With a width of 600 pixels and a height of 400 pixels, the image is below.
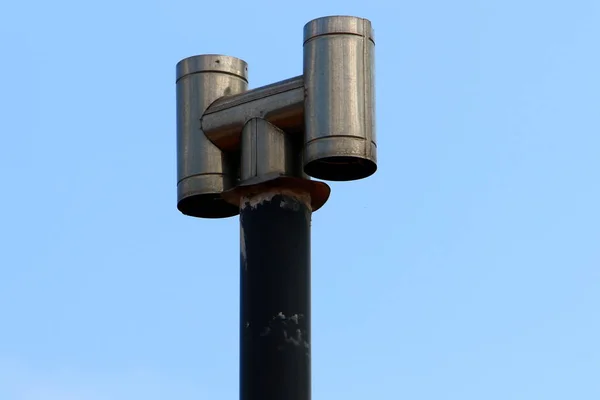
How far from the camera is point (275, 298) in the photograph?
15555 millimetres

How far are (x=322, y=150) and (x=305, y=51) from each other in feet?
3.09

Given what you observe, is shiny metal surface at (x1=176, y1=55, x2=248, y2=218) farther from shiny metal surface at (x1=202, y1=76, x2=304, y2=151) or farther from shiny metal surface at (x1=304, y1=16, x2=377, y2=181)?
shiny metal surface at (x1=304, y1=16, x2=377, y2=181)

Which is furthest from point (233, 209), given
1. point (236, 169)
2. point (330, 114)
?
point (330, 114)

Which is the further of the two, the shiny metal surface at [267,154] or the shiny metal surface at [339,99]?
the shiny metal surface at [267,154]

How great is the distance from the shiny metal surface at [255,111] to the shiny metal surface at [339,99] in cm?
12

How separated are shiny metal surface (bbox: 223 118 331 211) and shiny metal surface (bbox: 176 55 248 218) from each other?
0.97 ft

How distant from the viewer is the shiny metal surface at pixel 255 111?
16125 millimetres

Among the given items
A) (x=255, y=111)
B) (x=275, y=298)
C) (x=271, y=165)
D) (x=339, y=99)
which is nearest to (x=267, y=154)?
(x=271, y=165)

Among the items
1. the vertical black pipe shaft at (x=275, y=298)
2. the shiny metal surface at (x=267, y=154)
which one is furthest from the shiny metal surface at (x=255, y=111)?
the vertical black pipe shaft at (x=275, y=298)

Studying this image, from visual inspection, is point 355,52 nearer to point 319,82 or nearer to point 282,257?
point 319,82

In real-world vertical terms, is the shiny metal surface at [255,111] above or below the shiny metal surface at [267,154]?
above

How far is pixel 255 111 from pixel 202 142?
1.92ft

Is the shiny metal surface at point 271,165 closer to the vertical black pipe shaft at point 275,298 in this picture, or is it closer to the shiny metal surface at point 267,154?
the shiny metal surface at point 267,154

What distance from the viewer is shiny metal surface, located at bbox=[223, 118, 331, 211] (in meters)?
15.9
